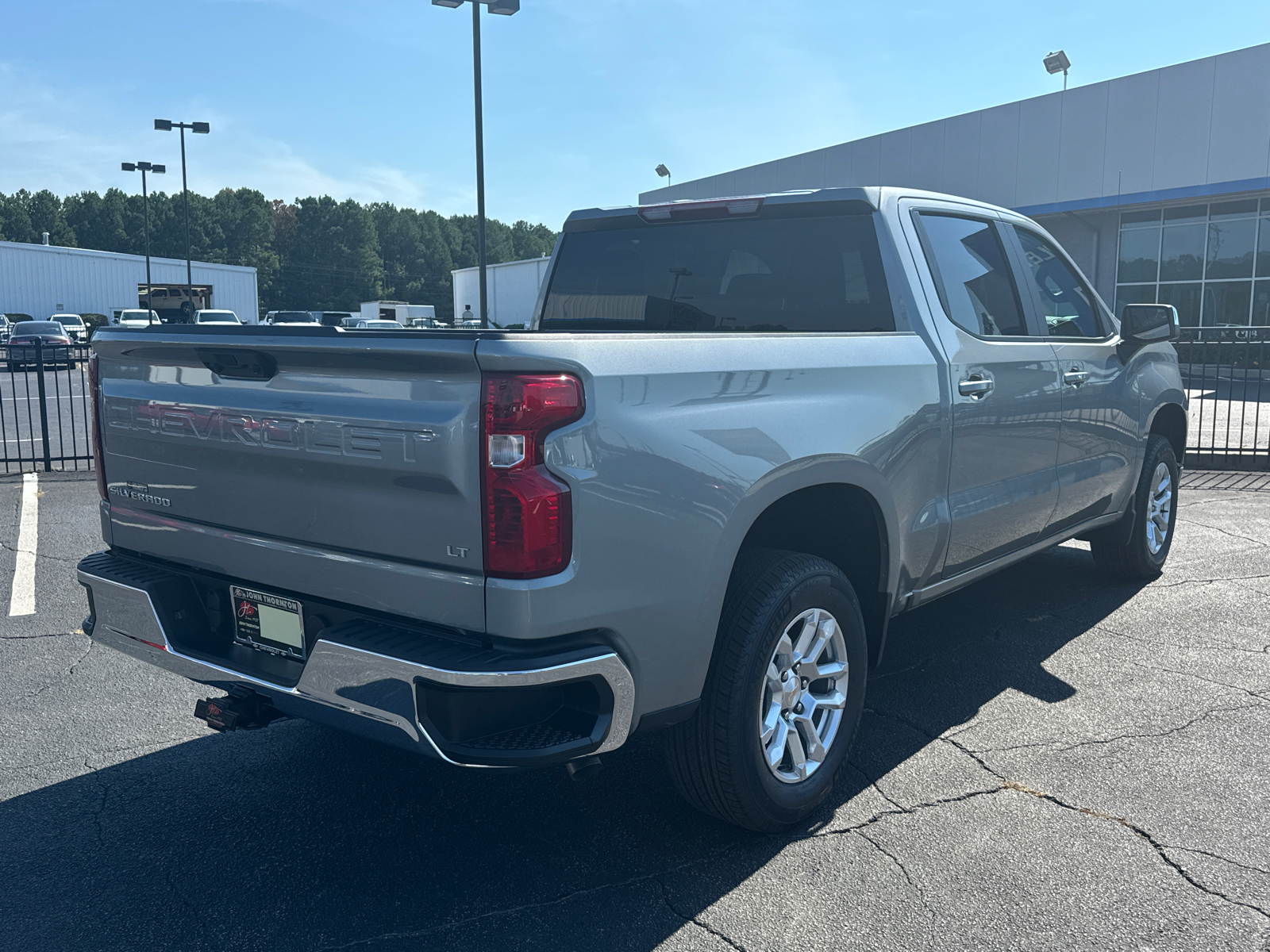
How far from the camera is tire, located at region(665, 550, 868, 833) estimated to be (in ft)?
9.58

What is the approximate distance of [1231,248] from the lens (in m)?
26.3

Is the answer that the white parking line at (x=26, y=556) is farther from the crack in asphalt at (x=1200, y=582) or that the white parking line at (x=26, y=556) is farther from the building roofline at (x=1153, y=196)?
the building roofline at (x=1153, y=196)

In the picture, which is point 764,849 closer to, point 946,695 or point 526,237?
point 946,695

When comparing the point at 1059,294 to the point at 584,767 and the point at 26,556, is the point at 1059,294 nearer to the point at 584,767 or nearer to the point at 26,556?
the point at 584,767

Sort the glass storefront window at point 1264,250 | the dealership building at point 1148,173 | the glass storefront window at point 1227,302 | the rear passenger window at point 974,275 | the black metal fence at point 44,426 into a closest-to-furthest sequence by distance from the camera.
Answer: the rear passenger window at point 974,275, the black metal fence at point 44,426, the dealership building at point 1148,173, the glass storefront window at point 1264,250, the glass storefront window at point 1227,302

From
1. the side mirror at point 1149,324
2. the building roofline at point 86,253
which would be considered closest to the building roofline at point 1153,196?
the side mirror at point 1149,324

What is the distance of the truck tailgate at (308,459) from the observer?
2.43 meters

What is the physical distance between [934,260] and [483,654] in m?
2.54

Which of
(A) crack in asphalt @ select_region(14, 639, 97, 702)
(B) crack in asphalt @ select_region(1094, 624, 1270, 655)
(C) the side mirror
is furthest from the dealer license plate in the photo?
(C) the side mirror

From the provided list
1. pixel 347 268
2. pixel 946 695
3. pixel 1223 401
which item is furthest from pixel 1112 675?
pixel 347 268

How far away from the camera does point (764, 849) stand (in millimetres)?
3146

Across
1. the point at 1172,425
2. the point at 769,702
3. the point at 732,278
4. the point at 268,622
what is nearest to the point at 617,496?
the point at 769,702

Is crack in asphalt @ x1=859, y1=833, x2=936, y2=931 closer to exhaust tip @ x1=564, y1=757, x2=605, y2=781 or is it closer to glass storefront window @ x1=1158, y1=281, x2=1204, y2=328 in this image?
exhaust tip @ x1=564, y1=757, x2=605, y2=781

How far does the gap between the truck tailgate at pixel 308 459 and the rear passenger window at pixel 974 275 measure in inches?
91.8
